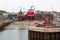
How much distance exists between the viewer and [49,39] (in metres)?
17.1

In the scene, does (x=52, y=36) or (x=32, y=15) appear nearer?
(x=52, y=36)

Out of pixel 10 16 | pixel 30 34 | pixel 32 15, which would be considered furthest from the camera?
pixel 10 16

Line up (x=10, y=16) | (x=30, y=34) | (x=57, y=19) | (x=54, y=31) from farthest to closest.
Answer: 1. (x=10, y=16)
2. (x=57, y=19)
3. (x=30, y=34)
4. (x=54, y=31)

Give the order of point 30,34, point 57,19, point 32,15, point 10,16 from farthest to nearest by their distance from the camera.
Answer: point 10,16 < point 32,15 < point 57,19 < point 30,34

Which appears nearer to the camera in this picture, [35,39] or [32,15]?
[35,39]

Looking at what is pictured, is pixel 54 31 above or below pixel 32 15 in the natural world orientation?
above

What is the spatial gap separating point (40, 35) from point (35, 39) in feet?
1.78

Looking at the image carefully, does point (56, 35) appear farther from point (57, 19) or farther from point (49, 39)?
point (57, 19)

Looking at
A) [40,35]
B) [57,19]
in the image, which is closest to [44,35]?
[40,35]

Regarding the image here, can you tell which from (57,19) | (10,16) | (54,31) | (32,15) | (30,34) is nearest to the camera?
(54,31)

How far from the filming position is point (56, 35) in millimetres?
17359

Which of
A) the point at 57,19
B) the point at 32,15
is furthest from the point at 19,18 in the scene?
the point at 57,19

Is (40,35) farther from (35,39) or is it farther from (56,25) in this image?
(56,25)

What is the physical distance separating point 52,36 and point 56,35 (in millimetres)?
301
